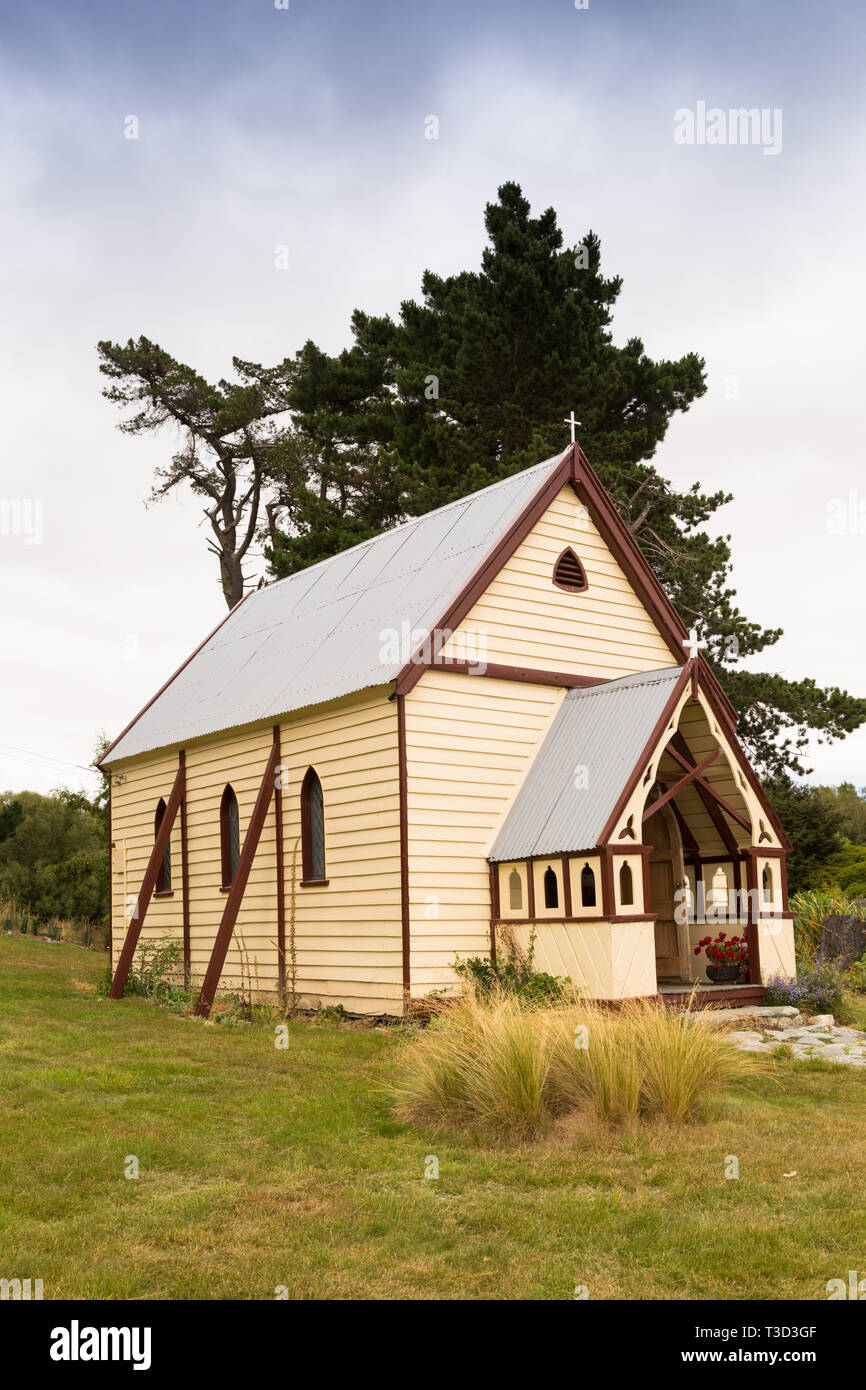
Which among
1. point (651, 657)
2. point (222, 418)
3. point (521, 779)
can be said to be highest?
point (222, 418)

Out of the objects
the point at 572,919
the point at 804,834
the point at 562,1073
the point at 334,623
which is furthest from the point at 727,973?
the point at 804,834

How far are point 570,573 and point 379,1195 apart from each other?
1277cm

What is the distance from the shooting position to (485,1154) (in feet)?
29.6

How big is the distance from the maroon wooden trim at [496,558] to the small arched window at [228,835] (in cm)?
637

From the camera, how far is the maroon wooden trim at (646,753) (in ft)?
50.4

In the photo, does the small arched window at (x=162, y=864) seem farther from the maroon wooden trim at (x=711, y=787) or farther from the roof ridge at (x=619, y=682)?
the maroon wooden trim at (x=711, y=787)

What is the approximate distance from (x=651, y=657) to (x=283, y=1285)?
50.4 ft

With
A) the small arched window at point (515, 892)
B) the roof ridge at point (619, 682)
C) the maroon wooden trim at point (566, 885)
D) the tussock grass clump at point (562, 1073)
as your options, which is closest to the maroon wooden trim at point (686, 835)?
the roof ridge at point (619, 682)

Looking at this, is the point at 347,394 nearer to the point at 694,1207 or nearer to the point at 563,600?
the point at 563,600

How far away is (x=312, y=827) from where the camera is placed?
61.8 ft

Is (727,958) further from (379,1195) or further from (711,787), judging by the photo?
(379,1195)

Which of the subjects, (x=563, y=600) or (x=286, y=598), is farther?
(x=286, y=598)
